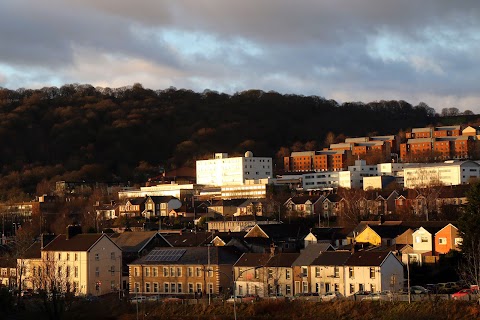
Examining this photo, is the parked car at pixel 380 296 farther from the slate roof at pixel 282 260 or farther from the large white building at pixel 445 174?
the large white building at pixel 445 174

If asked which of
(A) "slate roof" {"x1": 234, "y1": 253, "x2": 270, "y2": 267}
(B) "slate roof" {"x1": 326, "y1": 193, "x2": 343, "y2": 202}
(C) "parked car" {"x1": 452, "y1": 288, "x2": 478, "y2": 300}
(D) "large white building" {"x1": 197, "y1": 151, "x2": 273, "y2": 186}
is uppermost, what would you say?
(D) "large white building" {"x1": 197, "y1": 151, "x2": 273, "y2": 186}

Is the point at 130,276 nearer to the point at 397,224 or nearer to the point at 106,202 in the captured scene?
the point at 397,224

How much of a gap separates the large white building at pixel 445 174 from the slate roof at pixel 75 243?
61044 mm

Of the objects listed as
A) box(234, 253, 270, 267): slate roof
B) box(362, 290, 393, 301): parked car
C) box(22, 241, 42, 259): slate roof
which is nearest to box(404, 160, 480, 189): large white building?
box(22, 241, 42, 259): slate roof

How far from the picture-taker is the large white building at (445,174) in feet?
378

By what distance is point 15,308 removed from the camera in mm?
54625

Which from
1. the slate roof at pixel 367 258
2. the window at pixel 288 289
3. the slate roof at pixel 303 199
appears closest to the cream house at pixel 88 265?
the window at pixel 288 289

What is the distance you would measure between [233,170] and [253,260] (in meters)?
89.4

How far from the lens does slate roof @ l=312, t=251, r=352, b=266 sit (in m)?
52.7

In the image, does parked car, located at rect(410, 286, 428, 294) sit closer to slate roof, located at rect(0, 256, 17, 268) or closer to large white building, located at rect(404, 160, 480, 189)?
slate roof, located at rect(0, 256, 17, 268)

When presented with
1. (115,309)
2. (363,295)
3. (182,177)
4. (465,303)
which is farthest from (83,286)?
(182,177)

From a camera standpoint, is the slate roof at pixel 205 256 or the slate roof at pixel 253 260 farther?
the slate roof at pixel 205 256

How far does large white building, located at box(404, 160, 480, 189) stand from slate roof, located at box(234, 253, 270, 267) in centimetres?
6134

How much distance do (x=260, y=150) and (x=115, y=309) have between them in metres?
142
